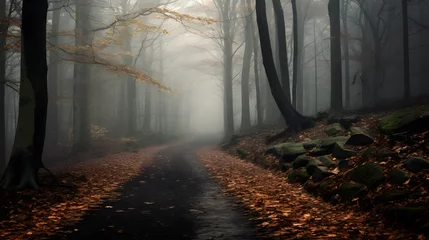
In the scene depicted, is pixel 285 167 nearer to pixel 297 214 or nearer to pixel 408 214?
pixel 297 214

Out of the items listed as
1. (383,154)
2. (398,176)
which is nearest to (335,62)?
(383,154)

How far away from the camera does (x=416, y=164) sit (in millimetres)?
5934

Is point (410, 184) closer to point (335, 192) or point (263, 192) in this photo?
point (335, 192)

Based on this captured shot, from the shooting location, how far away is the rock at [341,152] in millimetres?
8453

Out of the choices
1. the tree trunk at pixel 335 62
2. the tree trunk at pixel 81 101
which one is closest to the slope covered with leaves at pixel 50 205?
the tree trunk at pixel 335 62

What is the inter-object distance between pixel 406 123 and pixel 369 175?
2.62 metres

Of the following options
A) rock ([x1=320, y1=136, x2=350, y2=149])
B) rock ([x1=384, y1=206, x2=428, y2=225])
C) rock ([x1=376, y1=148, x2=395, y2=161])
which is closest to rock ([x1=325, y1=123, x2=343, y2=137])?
rock ([x1=320, y1=136, x2=350, y2=149])

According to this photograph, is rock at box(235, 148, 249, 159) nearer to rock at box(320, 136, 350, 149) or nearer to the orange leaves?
rock at box(320, 136, 350, 149)

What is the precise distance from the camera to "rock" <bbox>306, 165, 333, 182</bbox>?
783 centimetres

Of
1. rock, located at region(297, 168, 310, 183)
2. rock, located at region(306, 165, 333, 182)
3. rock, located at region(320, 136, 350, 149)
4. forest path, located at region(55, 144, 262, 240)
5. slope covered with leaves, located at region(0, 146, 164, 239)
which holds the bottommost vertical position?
forest path, located at region(55, 144, 262, 240)

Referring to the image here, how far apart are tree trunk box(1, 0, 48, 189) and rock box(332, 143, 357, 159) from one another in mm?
7585

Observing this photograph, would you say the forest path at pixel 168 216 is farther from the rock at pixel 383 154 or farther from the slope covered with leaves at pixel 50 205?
the rock at pixel 383 154

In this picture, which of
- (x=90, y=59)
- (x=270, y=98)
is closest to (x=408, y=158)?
(x=90, y=59)

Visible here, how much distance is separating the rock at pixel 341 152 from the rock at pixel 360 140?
0.39 metres
